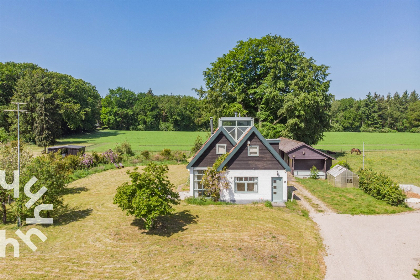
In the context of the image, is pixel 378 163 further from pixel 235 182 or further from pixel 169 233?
pixel 169 233

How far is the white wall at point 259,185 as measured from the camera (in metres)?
19.2

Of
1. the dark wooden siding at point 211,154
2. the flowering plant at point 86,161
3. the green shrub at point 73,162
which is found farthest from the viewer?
the flowering plant at point 86,161

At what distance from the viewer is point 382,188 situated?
20.7m

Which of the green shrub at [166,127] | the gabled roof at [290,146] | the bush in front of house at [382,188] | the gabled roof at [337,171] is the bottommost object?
the bush in front of house at [382,188]

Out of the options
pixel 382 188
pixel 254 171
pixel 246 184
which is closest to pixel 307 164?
pixel 382 188

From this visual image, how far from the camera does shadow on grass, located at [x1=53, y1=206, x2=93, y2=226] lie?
15.5 meters

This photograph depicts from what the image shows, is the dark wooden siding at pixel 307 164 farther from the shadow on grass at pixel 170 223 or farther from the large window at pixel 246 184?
the shadow on grass at pixel 170 223

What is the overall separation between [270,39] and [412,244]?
33.4m

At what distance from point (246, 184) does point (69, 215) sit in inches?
477

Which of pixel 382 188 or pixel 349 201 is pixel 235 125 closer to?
pixel 349 201

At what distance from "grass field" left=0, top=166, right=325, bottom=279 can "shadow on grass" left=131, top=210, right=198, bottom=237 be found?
0.05 m

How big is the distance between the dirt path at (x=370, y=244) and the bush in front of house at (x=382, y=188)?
1.57 m

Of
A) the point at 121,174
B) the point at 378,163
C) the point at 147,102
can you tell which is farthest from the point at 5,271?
the point at 147,102

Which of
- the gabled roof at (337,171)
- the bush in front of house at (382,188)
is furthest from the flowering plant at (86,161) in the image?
the bush in front of house at (382,188)
